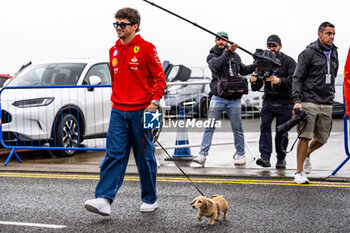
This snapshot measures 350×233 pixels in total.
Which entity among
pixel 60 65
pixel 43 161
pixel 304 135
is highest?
pixel 60 65

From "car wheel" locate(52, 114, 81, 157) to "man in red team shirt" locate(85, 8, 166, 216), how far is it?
4.60m

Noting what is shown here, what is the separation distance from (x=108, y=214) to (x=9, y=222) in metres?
0.96

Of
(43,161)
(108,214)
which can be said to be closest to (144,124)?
(108,214)

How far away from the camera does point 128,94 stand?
536 cm

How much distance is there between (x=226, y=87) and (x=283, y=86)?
2.77ft

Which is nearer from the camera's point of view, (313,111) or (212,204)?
(212,204)

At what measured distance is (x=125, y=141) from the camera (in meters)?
5.43

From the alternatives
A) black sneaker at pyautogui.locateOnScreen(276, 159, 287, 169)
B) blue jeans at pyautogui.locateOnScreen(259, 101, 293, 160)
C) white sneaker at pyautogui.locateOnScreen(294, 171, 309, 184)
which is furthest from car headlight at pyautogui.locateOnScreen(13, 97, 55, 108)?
white sneaker at pyautogui.locateOnScreen(294, 171, 309, 184)

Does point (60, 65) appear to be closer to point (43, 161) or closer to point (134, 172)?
point (43, 161)

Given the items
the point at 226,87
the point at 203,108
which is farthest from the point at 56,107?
the point at 226,87

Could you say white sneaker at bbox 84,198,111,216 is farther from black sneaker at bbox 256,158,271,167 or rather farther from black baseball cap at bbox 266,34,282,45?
black baseball cap at bbox 266,34,282,45

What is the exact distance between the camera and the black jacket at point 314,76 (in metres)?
7.07

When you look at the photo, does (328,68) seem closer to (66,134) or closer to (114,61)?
(114,61)

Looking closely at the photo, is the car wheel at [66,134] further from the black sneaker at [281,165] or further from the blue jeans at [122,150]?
the blue jeans at [122,150]
